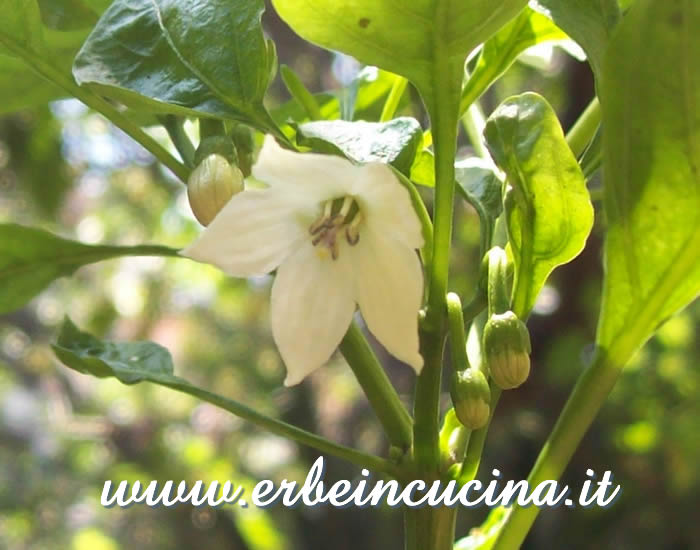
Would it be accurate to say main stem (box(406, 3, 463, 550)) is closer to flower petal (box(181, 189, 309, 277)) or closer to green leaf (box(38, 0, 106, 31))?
flower petal (box(181, 189, 309, 277))

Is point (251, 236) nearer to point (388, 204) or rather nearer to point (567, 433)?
point (388, 204)

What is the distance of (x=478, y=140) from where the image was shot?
0.52 metres

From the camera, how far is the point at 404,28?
0.33 m

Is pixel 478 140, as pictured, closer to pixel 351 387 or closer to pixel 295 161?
pixel 295 161

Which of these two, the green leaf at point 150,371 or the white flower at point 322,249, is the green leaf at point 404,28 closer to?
the white flower at point 322,249

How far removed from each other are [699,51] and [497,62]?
0.14m

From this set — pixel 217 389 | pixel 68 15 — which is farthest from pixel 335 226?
pixel 217 389

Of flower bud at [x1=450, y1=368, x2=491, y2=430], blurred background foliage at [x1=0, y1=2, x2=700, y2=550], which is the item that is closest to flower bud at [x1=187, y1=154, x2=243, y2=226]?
flower bud at [x1=450, y1=368, x2=491, y2=430]

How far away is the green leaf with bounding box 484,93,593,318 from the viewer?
333 mm

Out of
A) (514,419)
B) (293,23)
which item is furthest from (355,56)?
(514,419)

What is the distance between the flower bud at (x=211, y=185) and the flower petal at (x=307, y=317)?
4 cm

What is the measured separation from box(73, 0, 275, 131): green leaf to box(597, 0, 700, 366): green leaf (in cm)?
13

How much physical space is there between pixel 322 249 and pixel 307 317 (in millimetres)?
30

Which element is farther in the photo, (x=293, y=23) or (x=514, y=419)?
(x=514, y=419)
